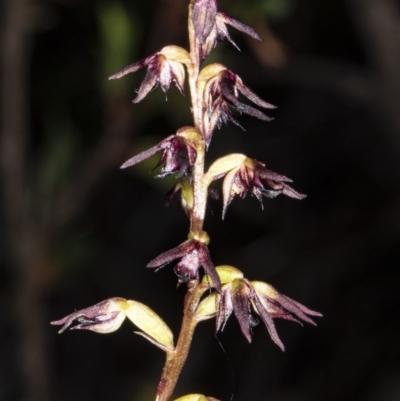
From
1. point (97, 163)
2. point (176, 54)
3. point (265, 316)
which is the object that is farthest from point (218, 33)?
point (97, 163)

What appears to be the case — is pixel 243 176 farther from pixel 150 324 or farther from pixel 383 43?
pixel 383 43

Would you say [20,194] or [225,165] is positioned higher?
[20,194]

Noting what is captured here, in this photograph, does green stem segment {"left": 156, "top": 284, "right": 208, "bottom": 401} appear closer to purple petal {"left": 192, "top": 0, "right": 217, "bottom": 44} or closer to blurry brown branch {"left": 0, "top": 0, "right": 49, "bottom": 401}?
purple petal {"left": 192, "top": 0, "right": 217, "bottom": 44}

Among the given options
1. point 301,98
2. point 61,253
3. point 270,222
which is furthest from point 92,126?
point 301,98

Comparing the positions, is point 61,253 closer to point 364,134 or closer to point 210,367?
point 210,367

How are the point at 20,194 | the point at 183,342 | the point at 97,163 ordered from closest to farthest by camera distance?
1. the point at 183,342
2. the point at 97,163
3. the point at 20,194

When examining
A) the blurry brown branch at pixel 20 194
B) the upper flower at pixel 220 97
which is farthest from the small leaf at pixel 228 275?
the blurry brown branch at pixel 20 194
